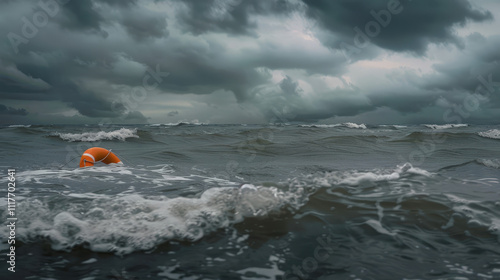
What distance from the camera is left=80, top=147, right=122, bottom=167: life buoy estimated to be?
7602 millimetres

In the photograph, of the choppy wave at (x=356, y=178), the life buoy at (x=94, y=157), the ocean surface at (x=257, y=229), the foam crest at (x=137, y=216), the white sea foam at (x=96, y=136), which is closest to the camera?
the ocean surface at (x=257, y=229)

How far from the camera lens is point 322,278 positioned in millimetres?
2580

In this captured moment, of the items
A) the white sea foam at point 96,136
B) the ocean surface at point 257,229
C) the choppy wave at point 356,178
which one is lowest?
the ocean surface at point 257,229

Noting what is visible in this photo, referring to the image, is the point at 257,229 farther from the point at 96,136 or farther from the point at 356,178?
the point at 96,136

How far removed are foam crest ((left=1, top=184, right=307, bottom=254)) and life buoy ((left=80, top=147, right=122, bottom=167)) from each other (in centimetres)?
318

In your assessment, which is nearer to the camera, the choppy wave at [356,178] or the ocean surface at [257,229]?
the ocean surface at [257,229]

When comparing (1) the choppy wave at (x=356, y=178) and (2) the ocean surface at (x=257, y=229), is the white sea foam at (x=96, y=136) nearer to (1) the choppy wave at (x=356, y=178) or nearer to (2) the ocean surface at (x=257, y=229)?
(2) the ocean surface at (x=257, y=229)

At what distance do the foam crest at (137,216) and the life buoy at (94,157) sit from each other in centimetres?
318

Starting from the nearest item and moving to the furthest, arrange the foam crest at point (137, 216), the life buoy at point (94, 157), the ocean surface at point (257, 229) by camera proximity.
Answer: the ocean surface at point (257, 229) < the foam crest at point (137, 216) < the life buoy at point (94, 157)

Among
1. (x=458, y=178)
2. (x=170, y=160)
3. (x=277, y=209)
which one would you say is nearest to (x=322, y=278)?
(x=277, y=209)

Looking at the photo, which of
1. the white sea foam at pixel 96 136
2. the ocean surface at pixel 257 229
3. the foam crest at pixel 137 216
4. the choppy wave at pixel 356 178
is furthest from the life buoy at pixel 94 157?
the white sea foam at pixel 96 136

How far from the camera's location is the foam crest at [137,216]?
3307mm

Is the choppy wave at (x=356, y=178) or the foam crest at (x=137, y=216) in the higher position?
the choppy wave at (x=356, y=178)

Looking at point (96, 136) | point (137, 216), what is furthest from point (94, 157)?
point (96, 136)
